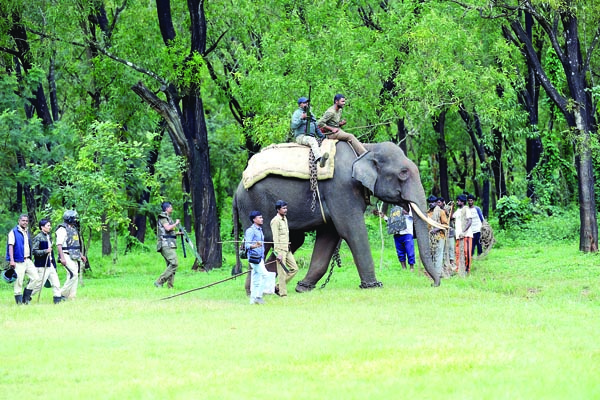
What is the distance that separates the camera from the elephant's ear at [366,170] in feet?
63.7

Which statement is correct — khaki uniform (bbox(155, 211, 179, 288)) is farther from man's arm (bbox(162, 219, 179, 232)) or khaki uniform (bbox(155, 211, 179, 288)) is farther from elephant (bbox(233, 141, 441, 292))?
elephant (bbox(233, 141, 441, 292))

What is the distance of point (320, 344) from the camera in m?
13.0

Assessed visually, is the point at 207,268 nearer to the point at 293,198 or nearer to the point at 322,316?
the point at 293,198

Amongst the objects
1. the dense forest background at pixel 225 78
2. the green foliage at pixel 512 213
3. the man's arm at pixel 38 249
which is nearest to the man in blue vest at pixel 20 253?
the man's arm at pixel 38 249

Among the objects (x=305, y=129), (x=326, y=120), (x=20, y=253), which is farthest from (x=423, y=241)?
(x=20, y=253)

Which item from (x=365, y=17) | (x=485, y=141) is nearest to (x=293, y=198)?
(x=365, y=17)

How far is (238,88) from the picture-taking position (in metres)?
31.3

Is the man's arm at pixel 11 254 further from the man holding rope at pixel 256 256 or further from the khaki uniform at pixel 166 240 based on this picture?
the man holding rope at pixel 256 256

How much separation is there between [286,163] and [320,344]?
24.9 ft

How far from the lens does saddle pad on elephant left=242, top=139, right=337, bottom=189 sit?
1972cm

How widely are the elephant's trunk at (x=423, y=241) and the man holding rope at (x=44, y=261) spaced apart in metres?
6.73

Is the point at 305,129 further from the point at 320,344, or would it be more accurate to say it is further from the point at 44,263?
the point at 320,344

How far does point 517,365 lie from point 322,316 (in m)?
4.92

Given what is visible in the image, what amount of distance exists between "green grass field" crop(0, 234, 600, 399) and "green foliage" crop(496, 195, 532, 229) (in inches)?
507
